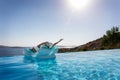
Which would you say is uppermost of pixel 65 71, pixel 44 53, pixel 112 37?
pixel 112 37

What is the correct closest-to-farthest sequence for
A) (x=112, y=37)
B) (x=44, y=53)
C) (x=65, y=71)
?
(x=65, y=71) < (x=44, y=53) < (x=112, y=37)

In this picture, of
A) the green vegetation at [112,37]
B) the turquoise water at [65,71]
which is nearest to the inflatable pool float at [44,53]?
the turquoise water at [65,71]

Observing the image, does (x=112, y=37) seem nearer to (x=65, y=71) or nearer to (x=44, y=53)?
(x=44, y=53)

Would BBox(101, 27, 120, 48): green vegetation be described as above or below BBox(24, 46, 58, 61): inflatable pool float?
above

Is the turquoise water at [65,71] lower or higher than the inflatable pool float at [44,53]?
lower

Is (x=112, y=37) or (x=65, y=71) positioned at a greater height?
(x=112, y=37)

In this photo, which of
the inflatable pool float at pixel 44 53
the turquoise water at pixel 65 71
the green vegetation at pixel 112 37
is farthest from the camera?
the green vegetation at pixel 112 37

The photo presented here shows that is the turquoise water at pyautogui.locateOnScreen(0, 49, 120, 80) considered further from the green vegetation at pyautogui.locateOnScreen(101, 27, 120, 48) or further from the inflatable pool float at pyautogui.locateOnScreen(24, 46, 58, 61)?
the green vegetation at pyautogui.locateOnScreen(101, 27, 120, 48)

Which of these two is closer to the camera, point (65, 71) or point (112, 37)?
point (65, 71)

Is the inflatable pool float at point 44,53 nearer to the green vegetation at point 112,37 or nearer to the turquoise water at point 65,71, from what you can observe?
the turquoise water at point 65,71

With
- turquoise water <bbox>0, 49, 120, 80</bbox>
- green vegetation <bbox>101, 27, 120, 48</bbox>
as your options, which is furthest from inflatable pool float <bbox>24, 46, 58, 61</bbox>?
green vegetation <bbox>101, 27, 120, 48</bbox>

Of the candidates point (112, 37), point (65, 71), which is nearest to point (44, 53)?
point (65, 71)

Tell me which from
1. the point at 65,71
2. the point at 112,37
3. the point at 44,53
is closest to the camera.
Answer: the point at 65,71

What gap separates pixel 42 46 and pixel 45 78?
9799 millimetres
